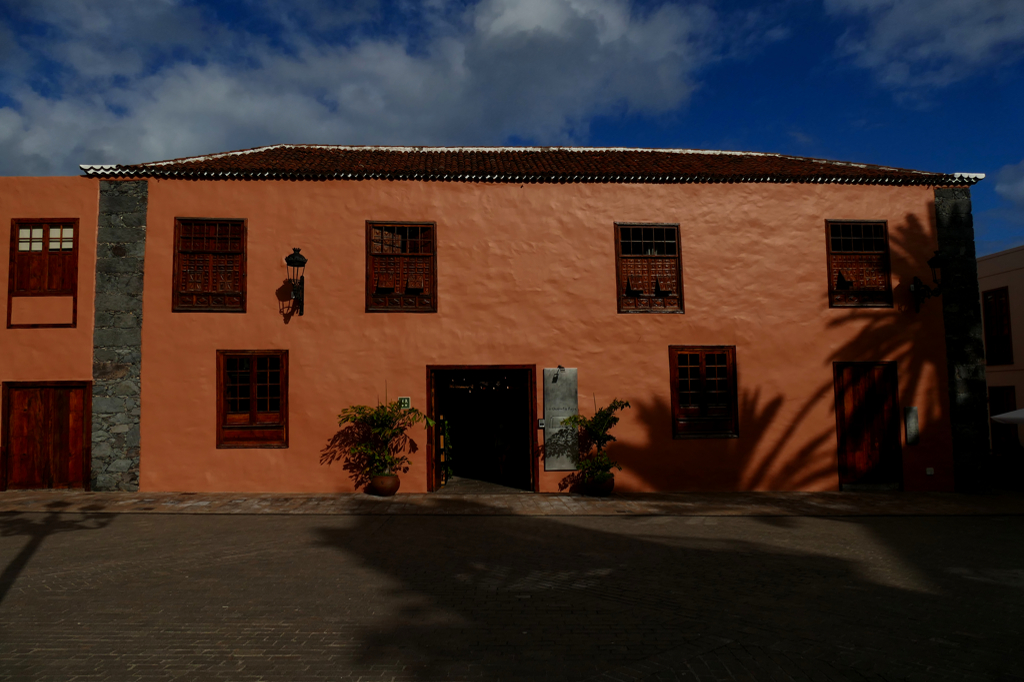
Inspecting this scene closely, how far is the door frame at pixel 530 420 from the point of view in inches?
496

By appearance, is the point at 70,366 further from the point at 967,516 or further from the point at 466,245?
the point at 967,516

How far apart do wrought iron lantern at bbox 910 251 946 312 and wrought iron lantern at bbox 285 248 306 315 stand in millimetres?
12223

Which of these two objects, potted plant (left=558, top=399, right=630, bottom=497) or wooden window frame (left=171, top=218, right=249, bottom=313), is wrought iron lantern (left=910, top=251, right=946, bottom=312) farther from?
wooden window frame (left=171, top=218, right=249, bottom=313)

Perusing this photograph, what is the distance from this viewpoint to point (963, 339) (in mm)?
13367

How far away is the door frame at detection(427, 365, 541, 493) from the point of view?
12.6 m

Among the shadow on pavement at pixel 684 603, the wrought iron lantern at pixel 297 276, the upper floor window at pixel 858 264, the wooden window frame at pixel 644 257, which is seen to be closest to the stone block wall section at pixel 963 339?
the upper floor window at pixel 858 264

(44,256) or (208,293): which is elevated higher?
(44,256)

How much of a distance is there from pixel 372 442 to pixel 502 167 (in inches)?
245

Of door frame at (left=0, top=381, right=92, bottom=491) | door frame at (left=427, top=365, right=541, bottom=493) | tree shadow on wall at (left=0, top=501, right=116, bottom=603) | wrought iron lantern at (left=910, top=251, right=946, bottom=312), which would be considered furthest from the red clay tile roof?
tree shadow on wall at (left=0, top=501, right=116, bottom=603)

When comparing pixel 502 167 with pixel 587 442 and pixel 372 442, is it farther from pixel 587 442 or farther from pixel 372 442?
pixel 372 442

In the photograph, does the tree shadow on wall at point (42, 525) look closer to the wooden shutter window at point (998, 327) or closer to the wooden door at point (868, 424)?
the wooden door at point (868, 424)

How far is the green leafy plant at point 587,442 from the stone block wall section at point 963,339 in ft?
22.5

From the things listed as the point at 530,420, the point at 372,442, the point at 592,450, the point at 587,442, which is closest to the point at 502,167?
→ the point at 530,420

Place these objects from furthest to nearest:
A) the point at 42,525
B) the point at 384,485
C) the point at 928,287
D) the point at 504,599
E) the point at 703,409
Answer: the point at 928,287, the point at 703,409, the point at 384,485, the point at 42,525, the point at 504,599
